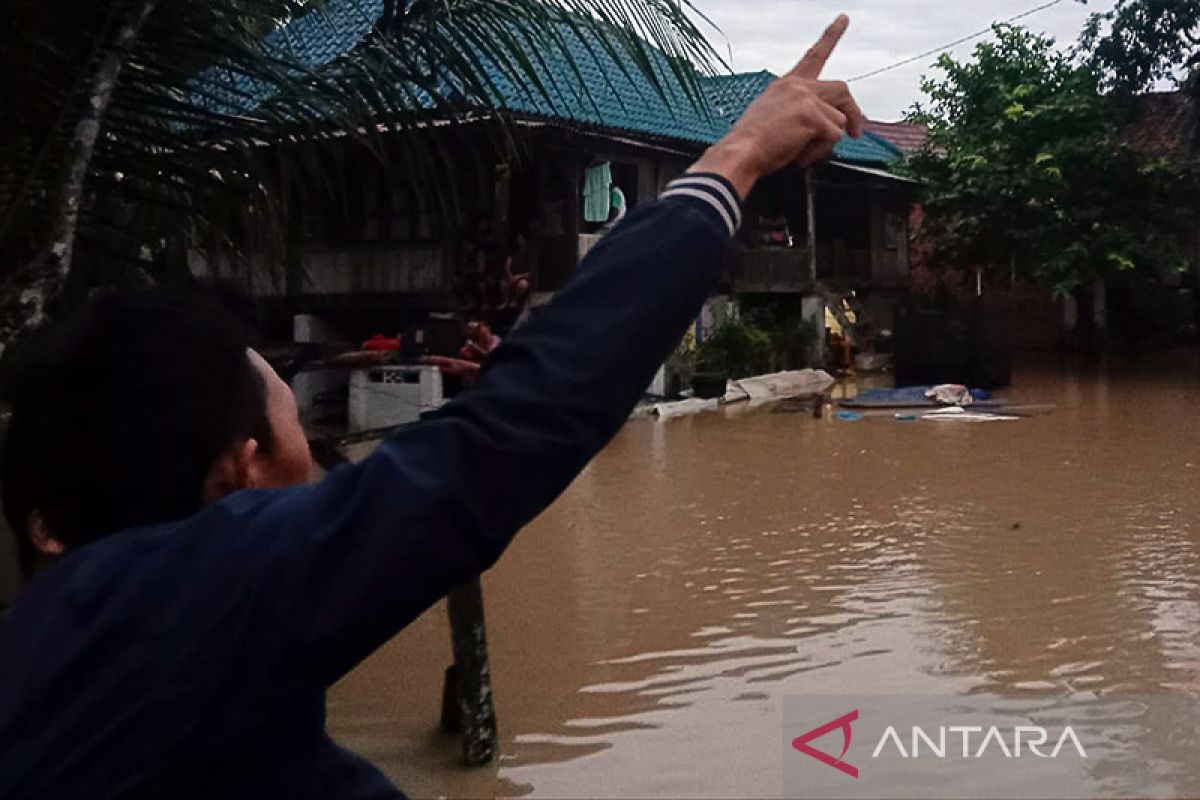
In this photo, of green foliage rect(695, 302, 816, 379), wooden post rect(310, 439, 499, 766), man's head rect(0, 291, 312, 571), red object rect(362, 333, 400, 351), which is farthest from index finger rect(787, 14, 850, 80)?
green foliage rect(695, 302, 816, 379)

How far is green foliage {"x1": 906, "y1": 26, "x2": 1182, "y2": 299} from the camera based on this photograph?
20188 mm

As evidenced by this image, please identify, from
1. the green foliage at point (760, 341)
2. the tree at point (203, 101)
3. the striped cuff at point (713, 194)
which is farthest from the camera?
the green foliage at point (760, 341)

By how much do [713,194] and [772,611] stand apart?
17.6 ft

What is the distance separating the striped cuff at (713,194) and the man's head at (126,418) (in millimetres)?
385

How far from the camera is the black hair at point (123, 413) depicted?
1027mm

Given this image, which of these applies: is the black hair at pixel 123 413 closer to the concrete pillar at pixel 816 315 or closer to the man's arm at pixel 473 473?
the man's arm at pixel 473 473

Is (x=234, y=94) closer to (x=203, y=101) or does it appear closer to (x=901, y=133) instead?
(x=203, y=101)

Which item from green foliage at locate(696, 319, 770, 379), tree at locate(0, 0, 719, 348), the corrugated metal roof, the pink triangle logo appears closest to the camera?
tree at locate(0, 0, 719, 348)

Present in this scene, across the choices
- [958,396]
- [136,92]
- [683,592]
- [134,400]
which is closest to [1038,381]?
[958,396]

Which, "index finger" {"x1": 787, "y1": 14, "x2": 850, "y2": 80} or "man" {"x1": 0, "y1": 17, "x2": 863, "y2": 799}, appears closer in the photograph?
"man" {"x1": 0, "y1": 17, "x2": 863, "y2": 799}

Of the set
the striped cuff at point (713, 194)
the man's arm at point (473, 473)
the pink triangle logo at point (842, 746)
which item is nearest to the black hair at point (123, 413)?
the man's arm at point (473, 473)

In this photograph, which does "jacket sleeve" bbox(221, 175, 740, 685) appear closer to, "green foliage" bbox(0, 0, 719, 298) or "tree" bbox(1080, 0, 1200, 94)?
"green foliage" bbox(0, 0, 719, 298)

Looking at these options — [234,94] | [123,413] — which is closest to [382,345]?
[234,94]

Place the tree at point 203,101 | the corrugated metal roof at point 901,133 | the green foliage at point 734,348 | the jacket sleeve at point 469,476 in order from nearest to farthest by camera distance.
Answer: the jacket sleeve at point 469,476
the tree at point 203,101
the green foliage at point 734,348
the corrugated metal roof at point 901,133
